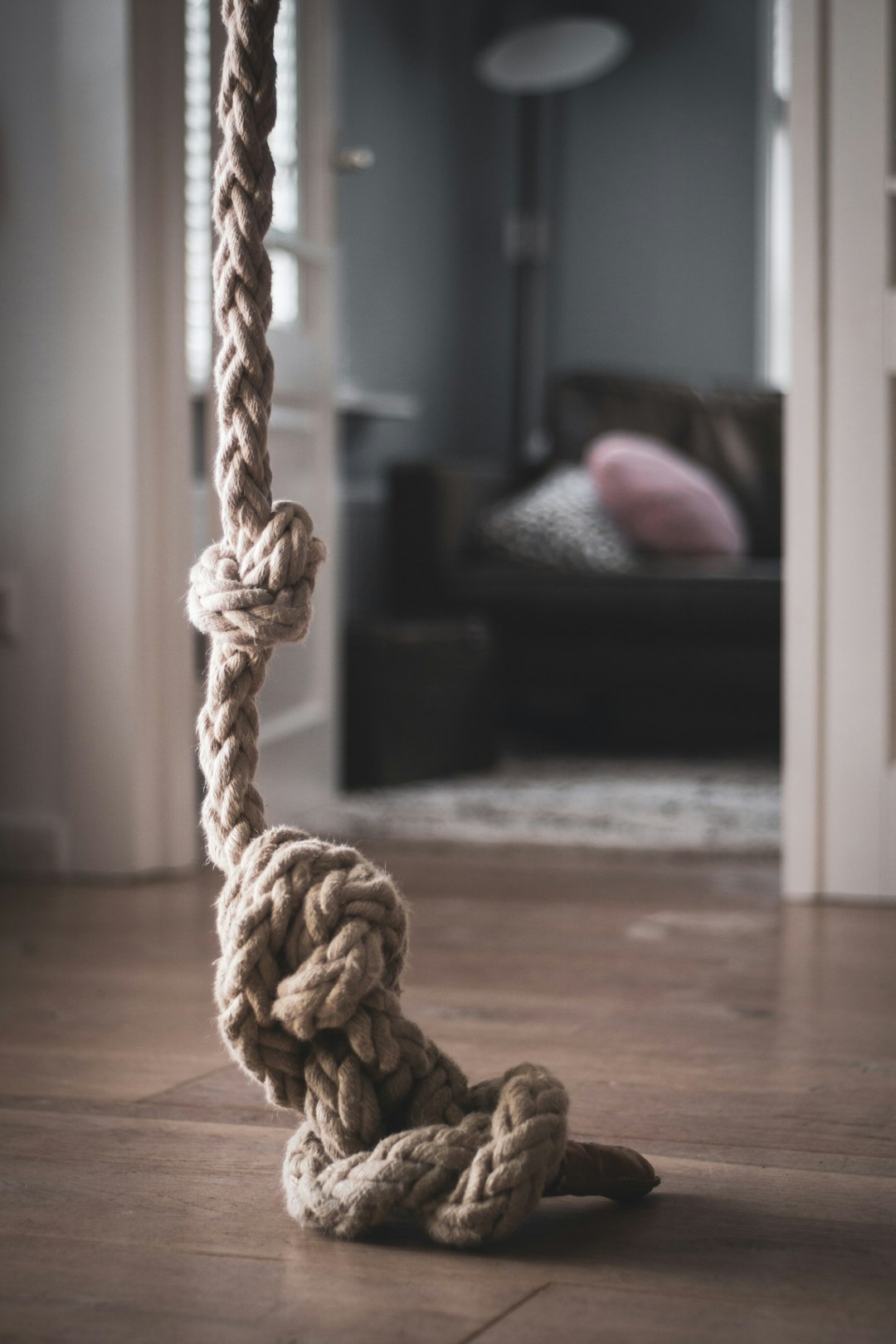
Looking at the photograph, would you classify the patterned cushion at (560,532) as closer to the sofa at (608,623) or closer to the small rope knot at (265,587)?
the sofa at (608,623)

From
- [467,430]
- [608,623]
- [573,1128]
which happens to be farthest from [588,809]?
[467,430]

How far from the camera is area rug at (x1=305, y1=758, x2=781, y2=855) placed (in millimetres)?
2570

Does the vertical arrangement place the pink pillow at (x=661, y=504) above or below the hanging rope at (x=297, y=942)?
above

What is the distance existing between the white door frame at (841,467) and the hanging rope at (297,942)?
1191 millimetres

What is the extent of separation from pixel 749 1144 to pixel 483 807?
179cm

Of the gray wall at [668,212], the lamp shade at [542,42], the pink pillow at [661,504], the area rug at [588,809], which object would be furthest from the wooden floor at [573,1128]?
the gray wall at [668,212]

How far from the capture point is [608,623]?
3.66 meters

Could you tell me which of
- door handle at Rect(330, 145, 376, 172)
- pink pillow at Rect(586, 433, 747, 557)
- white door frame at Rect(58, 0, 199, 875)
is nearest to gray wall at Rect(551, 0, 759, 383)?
pink pillow at Rect(586, 433, 747, 557)

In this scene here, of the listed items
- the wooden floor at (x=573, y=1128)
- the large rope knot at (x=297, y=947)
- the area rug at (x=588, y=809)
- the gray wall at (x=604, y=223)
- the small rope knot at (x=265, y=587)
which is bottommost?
the wooden floor at (x=573, y=1128)

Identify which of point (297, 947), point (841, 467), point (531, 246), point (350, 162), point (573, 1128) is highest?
point (531, 246)

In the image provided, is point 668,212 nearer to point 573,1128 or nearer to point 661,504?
point 661,504

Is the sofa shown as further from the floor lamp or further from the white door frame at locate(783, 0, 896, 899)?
the white door frame at locate(783, 0, 896, 899)

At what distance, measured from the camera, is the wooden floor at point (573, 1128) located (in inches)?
32.7

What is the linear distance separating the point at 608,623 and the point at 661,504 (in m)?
0.40
